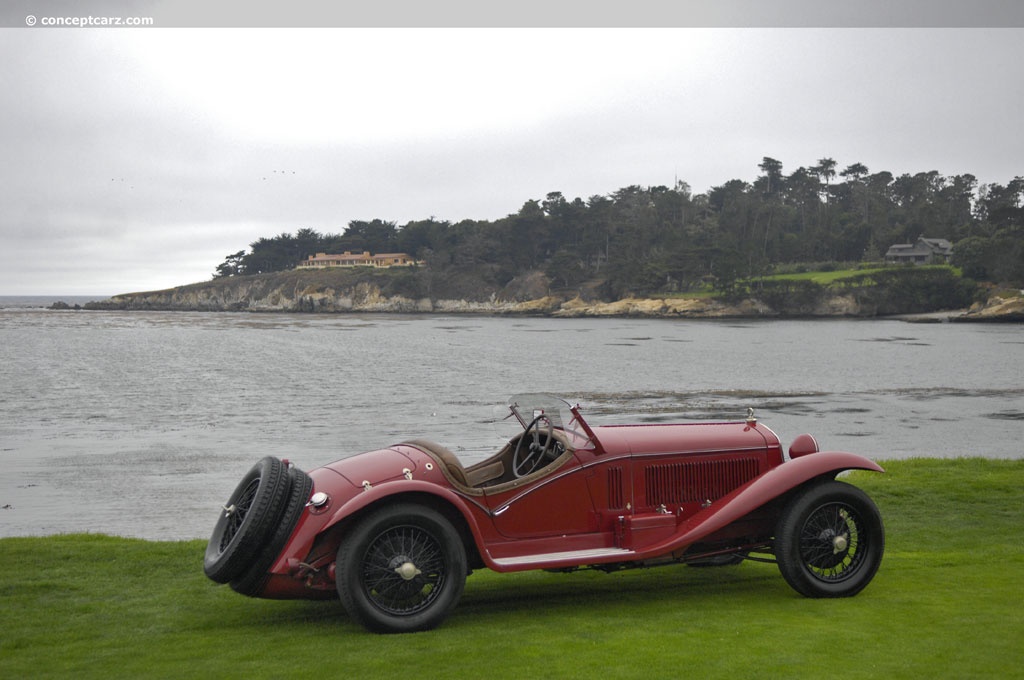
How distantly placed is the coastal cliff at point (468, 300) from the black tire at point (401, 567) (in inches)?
4150

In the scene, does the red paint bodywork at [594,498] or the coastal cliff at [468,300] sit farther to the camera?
the coastal cliff at [468,300]

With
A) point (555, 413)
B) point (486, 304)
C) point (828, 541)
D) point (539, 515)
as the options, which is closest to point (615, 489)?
point (539, 515)

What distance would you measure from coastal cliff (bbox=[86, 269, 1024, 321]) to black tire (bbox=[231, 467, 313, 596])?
10594 centimetres

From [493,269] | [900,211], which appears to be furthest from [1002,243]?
[493,269]

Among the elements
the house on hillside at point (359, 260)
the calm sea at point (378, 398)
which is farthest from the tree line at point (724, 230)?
the calm sea at point (378, 398)

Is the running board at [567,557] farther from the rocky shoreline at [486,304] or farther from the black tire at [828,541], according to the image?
the rocky shoreline at [486,304]

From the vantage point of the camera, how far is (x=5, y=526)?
13.1 m

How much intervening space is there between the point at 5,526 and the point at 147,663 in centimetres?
939

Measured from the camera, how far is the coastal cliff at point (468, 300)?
361 feet

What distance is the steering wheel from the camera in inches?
278

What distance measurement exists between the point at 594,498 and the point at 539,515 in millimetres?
454

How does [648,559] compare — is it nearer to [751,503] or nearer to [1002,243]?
[751,503]

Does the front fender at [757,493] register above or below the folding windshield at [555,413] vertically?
below

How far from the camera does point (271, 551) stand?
6.00 m
